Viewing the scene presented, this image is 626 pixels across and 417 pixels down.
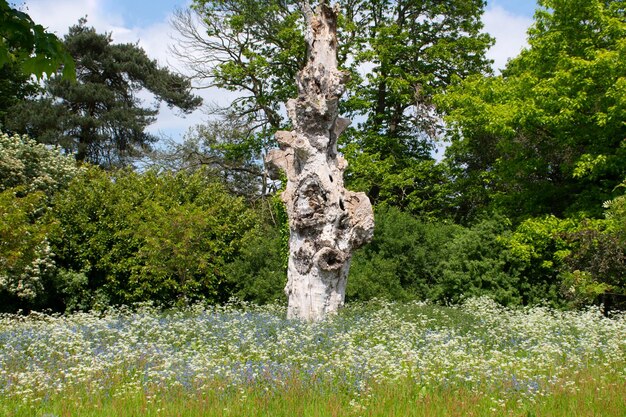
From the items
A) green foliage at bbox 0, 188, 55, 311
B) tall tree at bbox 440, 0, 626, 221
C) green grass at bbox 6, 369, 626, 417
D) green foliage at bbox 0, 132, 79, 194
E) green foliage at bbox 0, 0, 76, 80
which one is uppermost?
tall tree at bbox 440, 0, 626, 221

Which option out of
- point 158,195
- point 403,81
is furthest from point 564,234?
point 158,195

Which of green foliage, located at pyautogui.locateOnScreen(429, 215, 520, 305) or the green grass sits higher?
green foliage, located at pyautogui.locateOnScreen(429, 215, 520, 305)

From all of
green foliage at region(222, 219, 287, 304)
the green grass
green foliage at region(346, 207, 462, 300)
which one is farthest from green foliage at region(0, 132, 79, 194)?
the green grass

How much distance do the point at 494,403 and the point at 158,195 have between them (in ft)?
54.9

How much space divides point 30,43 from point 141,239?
1708 cm

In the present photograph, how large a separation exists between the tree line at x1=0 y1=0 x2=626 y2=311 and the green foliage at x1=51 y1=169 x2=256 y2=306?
0.25 ft

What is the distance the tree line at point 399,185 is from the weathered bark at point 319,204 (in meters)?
5.06

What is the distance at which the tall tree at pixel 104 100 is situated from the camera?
36.6 meters

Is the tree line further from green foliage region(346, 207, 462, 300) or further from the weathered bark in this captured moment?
the weathered bark

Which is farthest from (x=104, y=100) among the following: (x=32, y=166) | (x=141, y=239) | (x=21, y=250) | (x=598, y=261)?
(x=598, y=261)

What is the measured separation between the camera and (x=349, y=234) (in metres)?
14.7

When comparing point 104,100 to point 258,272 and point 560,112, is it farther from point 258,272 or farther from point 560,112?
point 560,112

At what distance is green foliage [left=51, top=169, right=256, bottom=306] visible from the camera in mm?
→ 19922

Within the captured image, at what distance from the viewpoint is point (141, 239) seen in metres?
21.2
